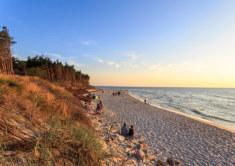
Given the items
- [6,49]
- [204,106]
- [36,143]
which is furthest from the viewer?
[204,106]

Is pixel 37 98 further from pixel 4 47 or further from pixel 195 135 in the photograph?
pixel 4 47

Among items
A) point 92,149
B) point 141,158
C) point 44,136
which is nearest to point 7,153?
point 44,136

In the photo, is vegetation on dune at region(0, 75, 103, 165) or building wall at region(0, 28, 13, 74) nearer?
vegetation on dune at region(0, 75, 103, 165)

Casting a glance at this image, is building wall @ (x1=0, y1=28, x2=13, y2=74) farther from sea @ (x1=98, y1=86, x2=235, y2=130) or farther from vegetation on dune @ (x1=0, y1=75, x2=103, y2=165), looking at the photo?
sea @ (x1=98, y1=86, x2=235, y2=130)

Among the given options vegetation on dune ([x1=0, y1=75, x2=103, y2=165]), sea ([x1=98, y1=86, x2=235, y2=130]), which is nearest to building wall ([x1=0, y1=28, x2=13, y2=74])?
vegetation on dune ([x1=0, y1=75, x2=103, y2=165])

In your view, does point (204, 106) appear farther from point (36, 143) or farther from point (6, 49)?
point (36, 143)

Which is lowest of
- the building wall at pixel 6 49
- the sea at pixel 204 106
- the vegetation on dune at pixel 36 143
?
the sea at pixel 204 106

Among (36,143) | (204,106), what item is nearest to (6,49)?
(36,143)

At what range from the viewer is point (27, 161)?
291cm

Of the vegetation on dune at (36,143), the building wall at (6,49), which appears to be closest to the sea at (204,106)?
the vegetation on dune at (36,143)

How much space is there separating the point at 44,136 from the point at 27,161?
691mm

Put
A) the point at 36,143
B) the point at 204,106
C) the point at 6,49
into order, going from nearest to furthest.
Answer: the point at 36,143
the point at 6,49
the point at 204,106

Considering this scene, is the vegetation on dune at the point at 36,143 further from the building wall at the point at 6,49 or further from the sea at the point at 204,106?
the building wall at the point at 6,49

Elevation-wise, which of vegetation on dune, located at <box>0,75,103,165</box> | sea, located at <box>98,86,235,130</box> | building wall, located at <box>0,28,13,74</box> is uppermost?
building wall, located at <box>0,28,13,74</box>
